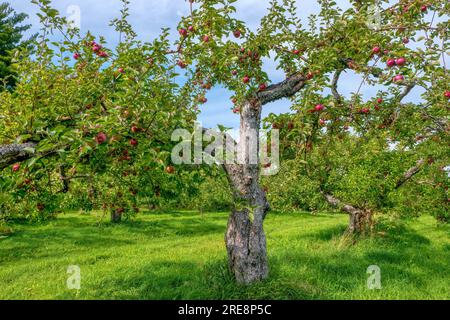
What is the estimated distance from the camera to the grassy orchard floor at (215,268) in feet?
23.3

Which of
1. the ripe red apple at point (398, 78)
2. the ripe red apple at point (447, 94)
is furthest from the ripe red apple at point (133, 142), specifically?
the ripe red apple at point (447, 94)

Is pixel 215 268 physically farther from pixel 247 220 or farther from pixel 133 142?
pixel 133 142

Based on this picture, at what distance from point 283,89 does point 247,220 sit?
2837 millimetres

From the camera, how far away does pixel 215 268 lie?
7.78 meters

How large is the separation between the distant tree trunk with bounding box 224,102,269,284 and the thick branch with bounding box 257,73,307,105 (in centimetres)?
49

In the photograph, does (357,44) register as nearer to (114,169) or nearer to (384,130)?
(384,130)

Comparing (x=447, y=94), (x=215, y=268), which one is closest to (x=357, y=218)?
(x=215, y=268)

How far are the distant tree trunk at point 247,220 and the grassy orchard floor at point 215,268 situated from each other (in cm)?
33

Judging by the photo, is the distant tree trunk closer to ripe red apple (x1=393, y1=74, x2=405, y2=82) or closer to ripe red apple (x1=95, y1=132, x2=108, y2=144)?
ripe red apple (x1=393, y1=74, x2=405, y2=82)

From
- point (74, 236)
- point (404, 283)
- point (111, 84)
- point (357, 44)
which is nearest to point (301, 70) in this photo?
point (357, 44)

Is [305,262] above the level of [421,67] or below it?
below

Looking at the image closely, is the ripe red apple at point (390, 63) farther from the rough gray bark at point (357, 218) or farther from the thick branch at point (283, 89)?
the rough gray bark at point (357, 218)
